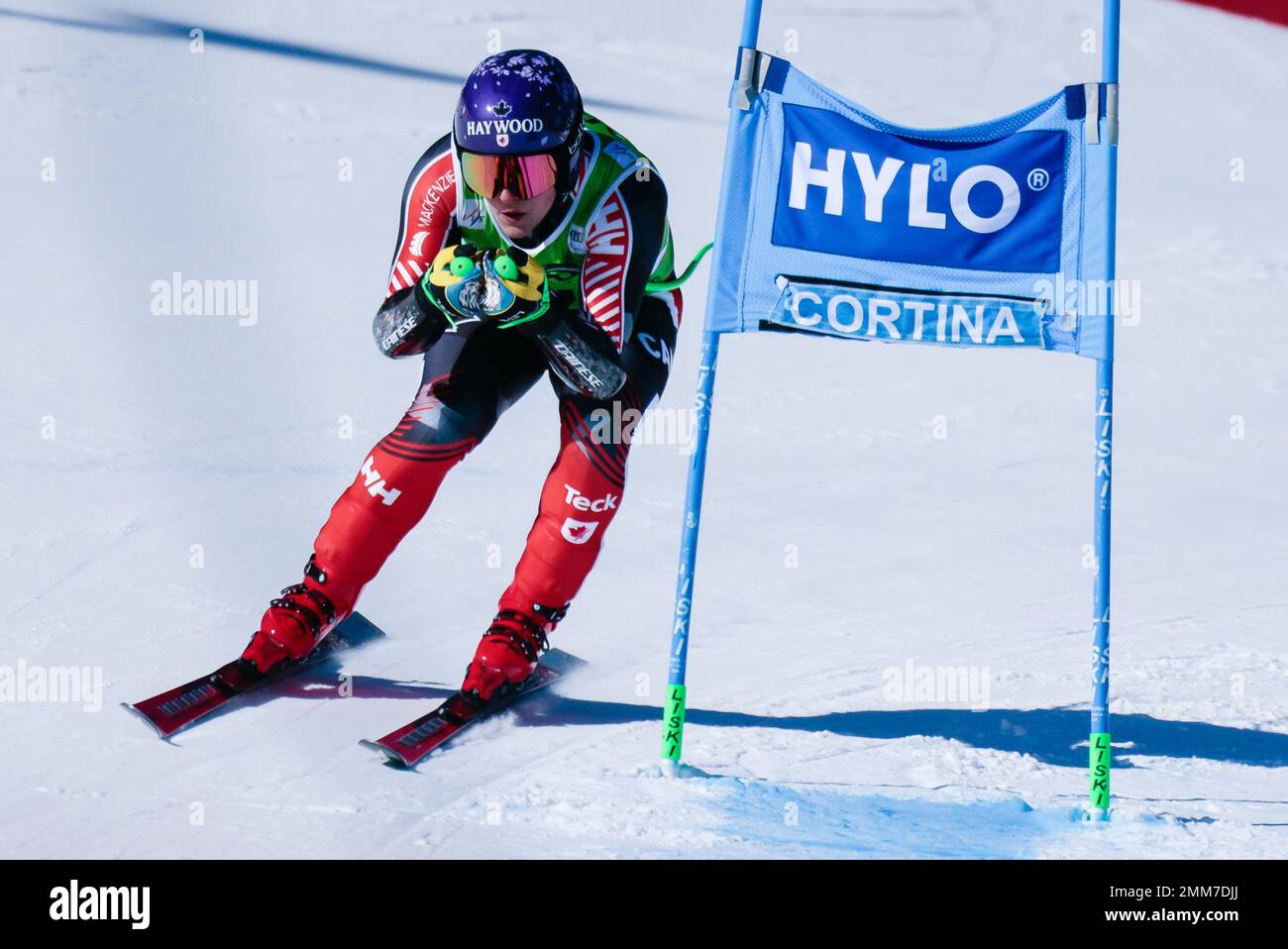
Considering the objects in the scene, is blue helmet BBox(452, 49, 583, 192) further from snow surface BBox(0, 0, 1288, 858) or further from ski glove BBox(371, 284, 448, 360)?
snow surface BBox(0, 0, 1288, 858)

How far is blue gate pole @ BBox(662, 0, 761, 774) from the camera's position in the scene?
490cm

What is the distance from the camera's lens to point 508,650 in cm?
557

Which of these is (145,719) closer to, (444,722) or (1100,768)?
(444,722)

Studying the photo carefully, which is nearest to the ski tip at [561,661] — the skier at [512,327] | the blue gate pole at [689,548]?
the skier at [512,327]

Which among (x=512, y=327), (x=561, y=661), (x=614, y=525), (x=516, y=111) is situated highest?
(x=516, y=111)

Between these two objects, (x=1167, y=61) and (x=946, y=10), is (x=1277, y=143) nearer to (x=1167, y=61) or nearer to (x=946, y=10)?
(x=1167, y=61)

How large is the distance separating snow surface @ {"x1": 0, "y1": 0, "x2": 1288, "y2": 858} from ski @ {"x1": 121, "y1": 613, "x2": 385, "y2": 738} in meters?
0.09

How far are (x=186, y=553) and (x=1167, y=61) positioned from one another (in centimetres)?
1098

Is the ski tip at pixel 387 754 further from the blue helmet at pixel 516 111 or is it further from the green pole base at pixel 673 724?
the blue helmet at pixel 516 111

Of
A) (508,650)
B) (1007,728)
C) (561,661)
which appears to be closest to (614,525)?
(561,661)

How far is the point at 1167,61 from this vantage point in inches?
581

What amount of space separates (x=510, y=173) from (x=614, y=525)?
2.54 meters

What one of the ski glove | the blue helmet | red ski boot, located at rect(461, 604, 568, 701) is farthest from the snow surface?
the blue helmet

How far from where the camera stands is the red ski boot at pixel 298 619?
554cm
